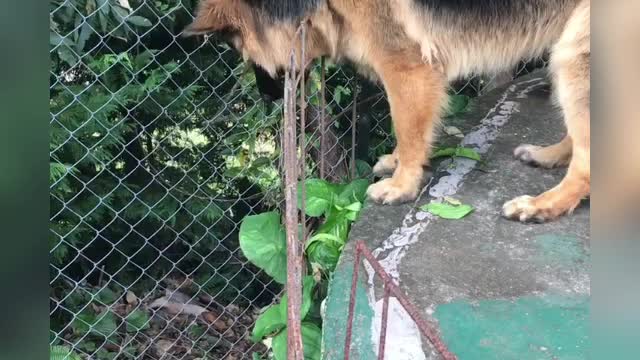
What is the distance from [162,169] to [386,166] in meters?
1.37

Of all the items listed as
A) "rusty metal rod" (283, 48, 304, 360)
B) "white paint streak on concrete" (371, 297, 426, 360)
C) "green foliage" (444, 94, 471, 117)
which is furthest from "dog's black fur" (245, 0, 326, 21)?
"white paint streak on concrete" (371, 297, 426, 360)

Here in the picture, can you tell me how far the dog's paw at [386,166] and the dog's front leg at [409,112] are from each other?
16.5 inches

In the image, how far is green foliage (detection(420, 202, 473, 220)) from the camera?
9.92ft

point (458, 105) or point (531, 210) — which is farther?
point (458, 105)

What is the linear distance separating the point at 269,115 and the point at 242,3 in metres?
0.83

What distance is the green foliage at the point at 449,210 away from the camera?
302 cm

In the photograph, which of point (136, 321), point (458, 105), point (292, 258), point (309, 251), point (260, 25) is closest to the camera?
point (292, 258)

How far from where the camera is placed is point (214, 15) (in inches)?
129

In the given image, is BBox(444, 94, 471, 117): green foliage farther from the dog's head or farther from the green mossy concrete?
the green mossy concrete

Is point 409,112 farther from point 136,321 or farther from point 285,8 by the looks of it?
point 136,321

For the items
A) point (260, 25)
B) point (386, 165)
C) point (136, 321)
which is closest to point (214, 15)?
point (260, 25)

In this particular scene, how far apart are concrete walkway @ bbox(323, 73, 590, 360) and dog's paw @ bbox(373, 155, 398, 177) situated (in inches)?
12.7
